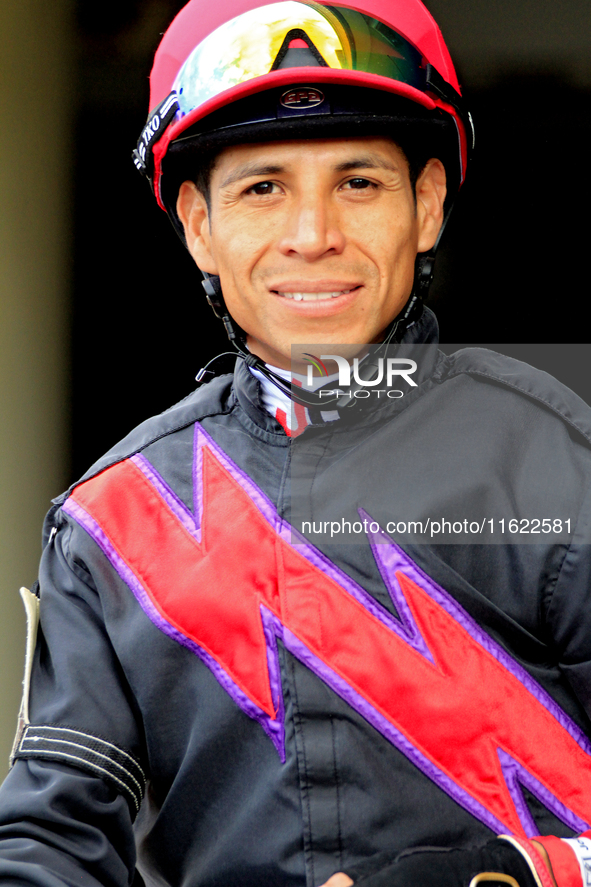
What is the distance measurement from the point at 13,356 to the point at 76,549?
1.18 meters

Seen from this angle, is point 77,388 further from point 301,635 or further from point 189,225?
point 301,635

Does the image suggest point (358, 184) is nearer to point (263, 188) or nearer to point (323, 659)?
point (263, 188)

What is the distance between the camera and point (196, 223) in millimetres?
1530

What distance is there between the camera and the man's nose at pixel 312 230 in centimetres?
131

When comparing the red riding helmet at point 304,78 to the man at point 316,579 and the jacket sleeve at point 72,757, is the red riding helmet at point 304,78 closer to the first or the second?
the man at point 316,579

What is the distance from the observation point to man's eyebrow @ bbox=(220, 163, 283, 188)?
135 centimetres

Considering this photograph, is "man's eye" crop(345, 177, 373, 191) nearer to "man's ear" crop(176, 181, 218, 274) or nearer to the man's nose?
the man's nose

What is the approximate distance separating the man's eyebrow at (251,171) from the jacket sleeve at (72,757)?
0.55 metres

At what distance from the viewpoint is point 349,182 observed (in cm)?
136

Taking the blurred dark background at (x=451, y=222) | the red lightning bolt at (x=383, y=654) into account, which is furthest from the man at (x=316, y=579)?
the blurred dark background at (x=451, y=222)

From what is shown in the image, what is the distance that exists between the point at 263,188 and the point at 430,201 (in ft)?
0.96

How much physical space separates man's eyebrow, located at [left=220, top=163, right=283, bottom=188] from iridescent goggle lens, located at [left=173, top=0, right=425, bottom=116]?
4.5 inches

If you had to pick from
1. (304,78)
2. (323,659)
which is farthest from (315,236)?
(323,659)

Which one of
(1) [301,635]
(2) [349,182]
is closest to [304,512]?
(1) [301,635]
